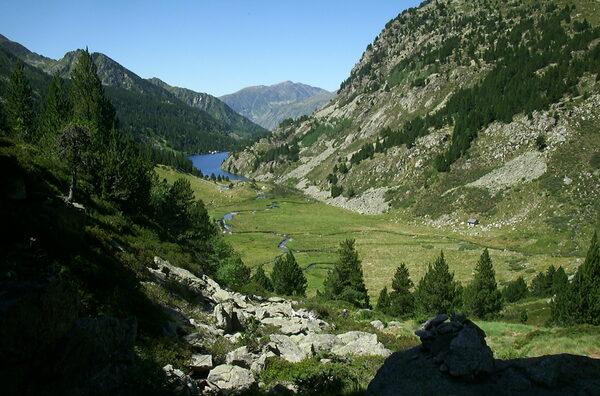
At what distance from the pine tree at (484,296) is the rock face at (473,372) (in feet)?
111

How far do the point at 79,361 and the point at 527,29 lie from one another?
212m

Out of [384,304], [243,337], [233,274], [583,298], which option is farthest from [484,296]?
[243,337]

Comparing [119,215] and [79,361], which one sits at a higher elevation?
[79,361]

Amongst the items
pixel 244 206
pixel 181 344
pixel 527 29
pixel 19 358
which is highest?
pixel 527 29

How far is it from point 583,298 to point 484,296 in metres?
9.65

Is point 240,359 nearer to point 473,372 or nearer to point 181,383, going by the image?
point 181,383

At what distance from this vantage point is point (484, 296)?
40.6 metres

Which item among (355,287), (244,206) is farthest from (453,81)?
(355,287)

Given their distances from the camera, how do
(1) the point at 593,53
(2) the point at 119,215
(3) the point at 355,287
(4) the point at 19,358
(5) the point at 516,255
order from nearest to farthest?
1. (4) the point at 19,358
2. (2) the point at 119,215
3. (3) the point at 355,287
4. (5) the point at 516,255
5. (1) the point at 593,53

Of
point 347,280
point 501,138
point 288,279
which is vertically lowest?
point 288,279

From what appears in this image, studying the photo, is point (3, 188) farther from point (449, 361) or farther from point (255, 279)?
point (255, 279)

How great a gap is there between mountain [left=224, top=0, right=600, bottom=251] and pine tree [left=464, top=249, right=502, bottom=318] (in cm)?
5149

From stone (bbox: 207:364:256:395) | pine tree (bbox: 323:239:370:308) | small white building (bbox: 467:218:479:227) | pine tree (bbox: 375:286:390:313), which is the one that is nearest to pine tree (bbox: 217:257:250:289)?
pine tree (bbox: 323:239:370:308)

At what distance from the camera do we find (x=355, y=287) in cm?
5272
